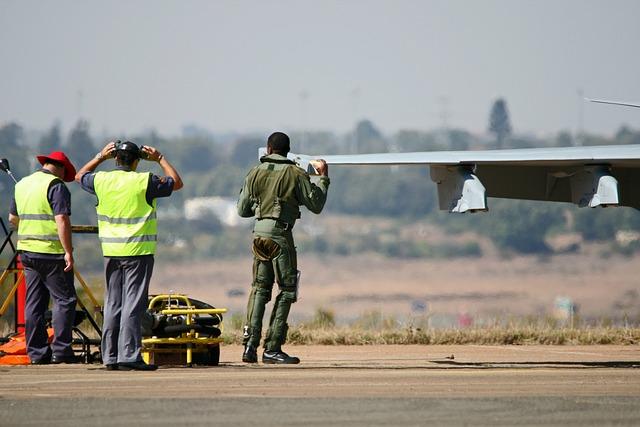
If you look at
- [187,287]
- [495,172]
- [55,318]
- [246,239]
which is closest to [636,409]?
[55,318]

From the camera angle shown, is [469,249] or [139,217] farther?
[469,249]

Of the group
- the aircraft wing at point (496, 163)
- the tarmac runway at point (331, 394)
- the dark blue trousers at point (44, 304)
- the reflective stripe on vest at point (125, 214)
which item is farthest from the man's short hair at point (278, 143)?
the dark blue trousers at point (44, 304)

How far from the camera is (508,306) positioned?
85.1 meters

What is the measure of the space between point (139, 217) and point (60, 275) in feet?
4.64

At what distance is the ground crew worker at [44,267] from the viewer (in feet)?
48.3

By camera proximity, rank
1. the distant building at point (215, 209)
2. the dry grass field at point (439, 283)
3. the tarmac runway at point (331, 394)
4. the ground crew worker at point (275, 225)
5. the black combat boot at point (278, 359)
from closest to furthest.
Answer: the tarmac runway at point (331, 394)
the ground crew worker at point (275, 225)
the black combat boot at point (278, 359)
the dry grass field at point (439, 283)
the distant building at point (215, 209)

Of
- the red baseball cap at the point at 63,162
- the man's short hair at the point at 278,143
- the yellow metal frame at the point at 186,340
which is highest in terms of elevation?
the man's short hair at the point at 278,143

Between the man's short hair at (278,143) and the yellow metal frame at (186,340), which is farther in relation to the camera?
the man's short hair at (278,143)

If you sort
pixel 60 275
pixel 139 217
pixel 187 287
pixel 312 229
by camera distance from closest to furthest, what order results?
pixel 139 217 → pixel 60 275 → pixel 187 287 → pixel 312 229

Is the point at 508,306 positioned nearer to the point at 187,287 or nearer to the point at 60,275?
the point at 187,287

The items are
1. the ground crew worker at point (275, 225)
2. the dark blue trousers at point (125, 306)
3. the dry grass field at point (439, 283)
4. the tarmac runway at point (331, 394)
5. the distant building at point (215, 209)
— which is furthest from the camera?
the distant building at point (215, 209)

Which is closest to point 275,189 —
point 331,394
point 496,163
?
point 496,163

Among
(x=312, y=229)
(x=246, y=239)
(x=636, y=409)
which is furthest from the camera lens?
(x=312, y=229)

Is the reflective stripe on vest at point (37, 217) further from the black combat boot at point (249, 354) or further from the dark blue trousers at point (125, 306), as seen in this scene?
the black combat boot at point (249, 354)
